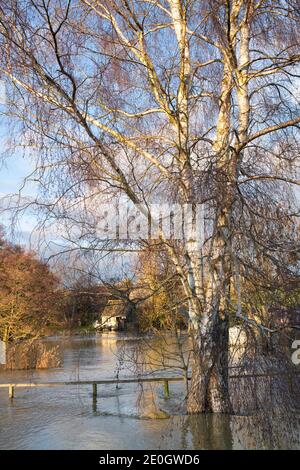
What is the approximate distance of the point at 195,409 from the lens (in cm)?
643

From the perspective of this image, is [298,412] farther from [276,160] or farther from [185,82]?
[185,82]

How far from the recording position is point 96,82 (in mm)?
6688

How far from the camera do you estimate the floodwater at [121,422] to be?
5483mm

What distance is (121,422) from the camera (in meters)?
9.22

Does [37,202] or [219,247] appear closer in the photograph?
[219,247]

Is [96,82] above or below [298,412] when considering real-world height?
above

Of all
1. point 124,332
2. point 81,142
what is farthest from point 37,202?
point 124,332

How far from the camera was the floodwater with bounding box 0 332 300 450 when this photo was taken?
18.0ft

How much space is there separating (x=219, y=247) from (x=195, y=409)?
106 inches
